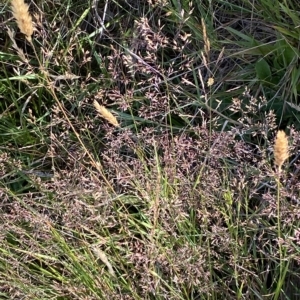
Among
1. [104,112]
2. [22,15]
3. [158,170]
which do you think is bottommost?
[158,170]

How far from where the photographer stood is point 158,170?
3.74 feet

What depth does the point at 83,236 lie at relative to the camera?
135 centimetres

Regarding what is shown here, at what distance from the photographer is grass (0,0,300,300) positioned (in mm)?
1186

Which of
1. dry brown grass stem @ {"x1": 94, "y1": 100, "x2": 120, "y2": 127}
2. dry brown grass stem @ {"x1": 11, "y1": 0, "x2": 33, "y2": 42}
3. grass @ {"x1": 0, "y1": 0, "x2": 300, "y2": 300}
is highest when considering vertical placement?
dry brown grass stem @ {"x1": 11, "y1": 0, "x2": 33, "y2": 42}

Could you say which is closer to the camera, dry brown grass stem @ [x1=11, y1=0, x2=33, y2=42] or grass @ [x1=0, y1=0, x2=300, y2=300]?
dry brown grass stem @ [x1=11, y1=0, x2=33, y2=42]

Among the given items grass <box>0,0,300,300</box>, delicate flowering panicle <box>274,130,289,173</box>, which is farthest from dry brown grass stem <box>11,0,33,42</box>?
delicate flowering panicle <box>274,130,289,173</box>

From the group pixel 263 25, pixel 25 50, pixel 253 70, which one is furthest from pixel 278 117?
pixel 25 50

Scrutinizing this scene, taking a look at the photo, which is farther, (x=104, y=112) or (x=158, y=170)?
(x=158, y=170)

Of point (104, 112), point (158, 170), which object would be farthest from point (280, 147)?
point (158, 170)

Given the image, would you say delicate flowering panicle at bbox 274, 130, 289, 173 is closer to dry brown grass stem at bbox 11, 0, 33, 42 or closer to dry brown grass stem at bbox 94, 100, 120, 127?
dry brown grass stem at bbox 94, 100, 120, 127

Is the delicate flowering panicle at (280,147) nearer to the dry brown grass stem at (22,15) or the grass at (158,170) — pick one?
the grass at (158,170)

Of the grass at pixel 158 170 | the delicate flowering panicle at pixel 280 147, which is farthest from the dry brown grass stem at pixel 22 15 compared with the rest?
the delicate flowering panicle at pixel 280 147

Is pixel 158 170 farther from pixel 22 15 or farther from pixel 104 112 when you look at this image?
pixel 22 15

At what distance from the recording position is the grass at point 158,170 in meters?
1.19
